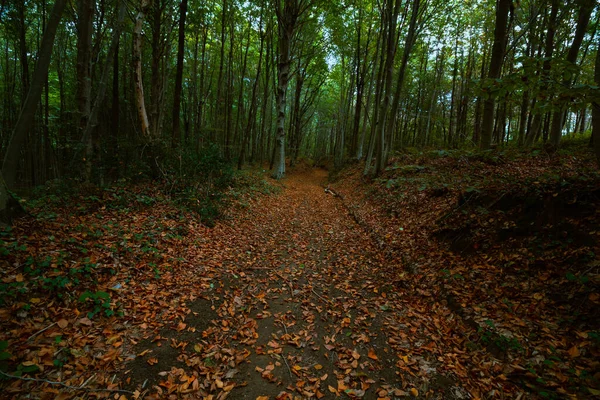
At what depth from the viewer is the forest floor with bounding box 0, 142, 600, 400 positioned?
8.59 feet

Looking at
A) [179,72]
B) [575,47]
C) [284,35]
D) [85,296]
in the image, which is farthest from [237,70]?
[85,296]

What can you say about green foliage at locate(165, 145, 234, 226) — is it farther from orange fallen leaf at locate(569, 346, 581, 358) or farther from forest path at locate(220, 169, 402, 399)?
orange fallen leaf at locate(569, 346, 581, 358)

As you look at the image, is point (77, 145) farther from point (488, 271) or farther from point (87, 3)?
point (488, 271)

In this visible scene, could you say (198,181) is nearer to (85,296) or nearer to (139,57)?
(139,57)

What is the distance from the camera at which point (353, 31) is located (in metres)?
19.9

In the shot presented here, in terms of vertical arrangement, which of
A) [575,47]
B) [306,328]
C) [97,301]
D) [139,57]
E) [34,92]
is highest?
[575,47]

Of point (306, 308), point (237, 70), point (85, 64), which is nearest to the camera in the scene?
point (306, 308)

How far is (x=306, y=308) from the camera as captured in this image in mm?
4191

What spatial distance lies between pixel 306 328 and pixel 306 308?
471 millimetres

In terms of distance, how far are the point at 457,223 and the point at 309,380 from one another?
445 centimetres

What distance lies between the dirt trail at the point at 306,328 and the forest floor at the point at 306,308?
2cm

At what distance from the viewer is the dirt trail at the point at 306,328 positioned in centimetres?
281

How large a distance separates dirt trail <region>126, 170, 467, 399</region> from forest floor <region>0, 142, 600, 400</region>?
0.07 ft

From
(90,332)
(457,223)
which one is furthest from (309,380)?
(457,223)
